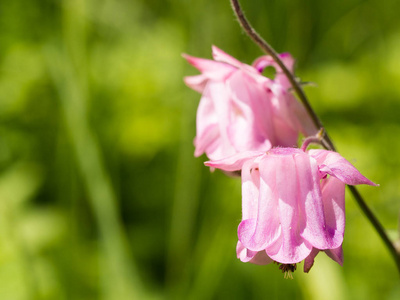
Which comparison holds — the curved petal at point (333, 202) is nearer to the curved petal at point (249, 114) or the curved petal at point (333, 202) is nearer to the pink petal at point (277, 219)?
the pink petal at point (277, 219)

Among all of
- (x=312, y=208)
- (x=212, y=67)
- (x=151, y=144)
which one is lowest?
(x=151, y=144)

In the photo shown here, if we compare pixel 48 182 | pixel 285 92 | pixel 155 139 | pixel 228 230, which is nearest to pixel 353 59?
pixel 155 139

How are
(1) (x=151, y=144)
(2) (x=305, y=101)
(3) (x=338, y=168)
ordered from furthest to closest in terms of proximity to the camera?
(1) (x=151, y=144) < (2) (x=305, y=101) < (3) (x=338, y=168)

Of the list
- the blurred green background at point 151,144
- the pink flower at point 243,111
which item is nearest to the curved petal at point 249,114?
the pink flower at point 243,111

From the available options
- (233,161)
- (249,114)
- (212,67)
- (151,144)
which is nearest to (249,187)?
(233,161)

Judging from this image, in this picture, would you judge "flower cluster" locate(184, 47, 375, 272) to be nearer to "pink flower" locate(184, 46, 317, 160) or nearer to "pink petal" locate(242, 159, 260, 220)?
"pink petal" locate(242, 159, 260, 220)

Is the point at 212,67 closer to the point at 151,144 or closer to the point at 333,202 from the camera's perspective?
the point at 333,202

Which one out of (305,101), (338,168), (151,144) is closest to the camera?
(338,168)
